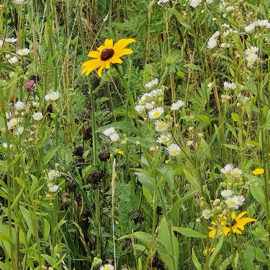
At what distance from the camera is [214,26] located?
305 centimetres

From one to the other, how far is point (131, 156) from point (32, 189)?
757mm

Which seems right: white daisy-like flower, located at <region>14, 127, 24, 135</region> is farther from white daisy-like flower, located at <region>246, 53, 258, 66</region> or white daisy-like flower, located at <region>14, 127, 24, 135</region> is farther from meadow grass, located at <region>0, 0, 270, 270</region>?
white daisy-like flower, located at <region>246, 53, 258, 66</region>

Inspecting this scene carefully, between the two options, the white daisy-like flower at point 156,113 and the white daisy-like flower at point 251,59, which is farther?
the white daisy-like flower at point 251,59

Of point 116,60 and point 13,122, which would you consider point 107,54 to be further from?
point 13,122

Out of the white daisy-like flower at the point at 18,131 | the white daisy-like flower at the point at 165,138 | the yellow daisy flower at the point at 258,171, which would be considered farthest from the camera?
the yellow daisy flower at the point at 258,171

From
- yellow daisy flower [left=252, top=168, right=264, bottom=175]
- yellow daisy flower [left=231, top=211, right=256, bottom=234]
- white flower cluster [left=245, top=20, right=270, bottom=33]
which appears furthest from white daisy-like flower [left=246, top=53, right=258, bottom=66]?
yellow daisy flower [left=231, top=211, right=256, bottom=234]

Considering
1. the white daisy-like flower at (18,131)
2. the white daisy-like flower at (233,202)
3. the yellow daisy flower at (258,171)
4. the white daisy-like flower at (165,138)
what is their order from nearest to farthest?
1. the white daisy-like flower at (233,202)
2. the white daisy-like flower at (165,138)
3. the white daisy-like flower at (18,131)
4. the yellow daisy flower at (258,171)

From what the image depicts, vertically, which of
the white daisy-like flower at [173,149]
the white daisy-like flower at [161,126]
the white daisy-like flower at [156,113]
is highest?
the white daisy-like flower at [156,113]

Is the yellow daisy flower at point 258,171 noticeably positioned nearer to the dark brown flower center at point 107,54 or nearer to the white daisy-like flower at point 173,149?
the white daisy-like flower at point 173,149

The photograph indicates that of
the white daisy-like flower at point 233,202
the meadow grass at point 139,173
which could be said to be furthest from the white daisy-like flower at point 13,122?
the white daisy-like flower at point 233,202

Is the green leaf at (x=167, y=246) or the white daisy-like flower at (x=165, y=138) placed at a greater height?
the white daisy-like flower at (x=165, y=138)

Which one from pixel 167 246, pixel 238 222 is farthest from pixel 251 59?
pixel 167 246

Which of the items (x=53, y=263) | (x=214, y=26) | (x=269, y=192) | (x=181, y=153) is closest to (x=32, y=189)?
(x=53, y=263)

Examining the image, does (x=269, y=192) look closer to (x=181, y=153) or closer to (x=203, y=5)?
(x=181, y=153)
